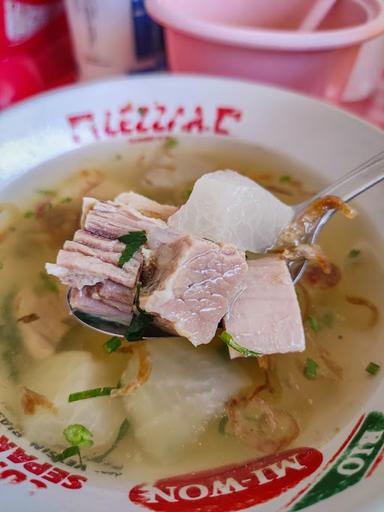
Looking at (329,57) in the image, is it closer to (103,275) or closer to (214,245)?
(214,245)

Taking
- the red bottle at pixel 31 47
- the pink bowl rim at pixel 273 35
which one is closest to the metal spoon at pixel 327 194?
the pink bowl rim at pixel 273 35

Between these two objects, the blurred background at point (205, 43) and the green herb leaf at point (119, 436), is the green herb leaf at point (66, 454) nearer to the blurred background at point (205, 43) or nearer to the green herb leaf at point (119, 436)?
the green herb leaf at point (119, 436)

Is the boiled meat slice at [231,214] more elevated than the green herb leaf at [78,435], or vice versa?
the boiled meat slice at [231,214]

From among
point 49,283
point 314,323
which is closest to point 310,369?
point 314,323

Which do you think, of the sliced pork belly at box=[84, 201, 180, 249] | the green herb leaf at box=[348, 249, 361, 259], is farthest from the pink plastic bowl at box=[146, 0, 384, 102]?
the sliced pork belly at box=[84, 201, 180, 249]

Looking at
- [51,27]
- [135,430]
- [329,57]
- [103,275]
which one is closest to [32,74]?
[51,27]

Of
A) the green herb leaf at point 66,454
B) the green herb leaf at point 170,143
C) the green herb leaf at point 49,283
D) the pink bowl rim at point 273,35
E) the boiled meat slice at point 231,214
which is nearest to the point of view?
the green herb leaf at point 66,454

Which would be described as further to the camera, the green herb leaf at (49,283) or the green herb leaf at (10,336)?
the green herb leaf at (49,283)
